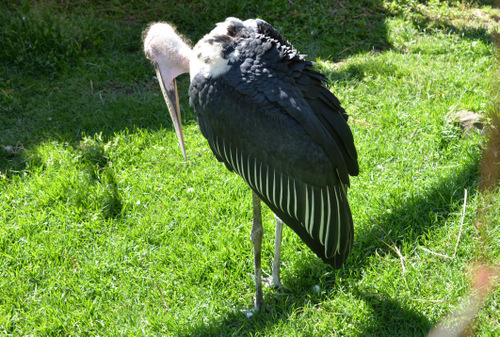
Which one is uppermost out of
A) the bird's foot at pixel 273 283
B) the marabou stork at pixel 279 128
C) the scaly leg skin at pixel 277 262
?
the marabou stork at pixel 279 128

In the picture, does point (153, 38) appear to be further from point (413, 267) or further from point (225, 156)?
point (413, 267)

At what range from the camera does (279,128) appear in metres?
2.10

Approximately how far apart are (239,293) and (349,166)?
94 cm

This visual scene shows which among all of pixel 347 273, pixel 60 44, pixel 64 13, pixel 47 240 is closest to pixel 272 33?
pixel 347 273

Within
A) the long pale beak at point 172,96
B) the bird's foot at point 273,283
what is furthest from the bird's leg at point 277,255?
the long pale beak at point 172,96

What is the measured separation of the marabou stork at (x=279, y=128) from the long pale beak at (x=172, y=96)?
394 millimetres

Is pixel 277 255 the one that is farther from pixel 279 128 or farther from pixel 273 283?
pixel 279 128

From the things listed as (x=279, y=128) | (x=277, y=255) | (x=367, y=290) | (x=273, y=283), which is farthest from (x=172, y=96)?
(x=367, y=290)

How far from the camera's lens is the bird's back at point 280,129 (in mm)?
2109

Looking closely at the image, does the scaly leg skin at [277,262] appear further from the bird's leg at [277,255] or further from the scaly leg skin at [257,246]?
the scaly leg skin at [257,246]

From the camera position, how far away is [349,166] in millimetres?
2328

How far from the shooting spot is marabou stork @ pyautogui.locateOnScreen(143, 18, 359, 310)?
6.92 feet

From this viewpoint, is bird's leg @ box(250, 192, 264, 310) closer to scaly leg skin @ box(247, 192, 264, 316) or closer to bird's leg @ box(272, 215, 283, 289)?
scaly leg skin @ box(247, 192, 264, 316)

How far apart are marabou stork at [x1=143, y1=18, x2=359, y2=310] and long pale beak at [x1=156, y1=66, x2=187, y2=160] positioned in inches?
15.5
